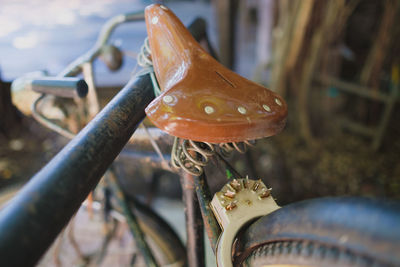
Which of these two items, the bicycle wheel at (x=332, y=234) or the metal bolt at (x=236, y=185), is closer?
the bicycle wheel at (x=332, y=234)

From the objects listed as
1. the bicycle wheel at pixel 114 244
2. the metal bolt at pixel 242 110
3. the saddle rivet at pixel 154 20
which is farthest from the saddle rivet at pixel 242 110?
the bicycle wheel at pixel 114 244

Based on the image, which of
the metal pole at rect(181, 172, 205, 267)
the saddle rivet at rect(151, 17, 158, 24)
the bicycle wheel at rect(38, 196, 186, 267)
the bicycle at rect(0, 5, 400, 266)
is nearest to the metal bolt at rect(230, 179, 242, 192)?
the bicycle at rect(0, 5, 400, 266)

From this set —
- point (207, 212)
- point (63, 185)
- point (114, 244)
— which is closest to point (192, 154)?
point (207, 212)

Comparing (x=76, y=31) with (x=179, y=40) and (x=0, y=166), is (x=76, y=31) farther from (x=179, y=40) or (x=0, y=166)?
(x=179, y=40)

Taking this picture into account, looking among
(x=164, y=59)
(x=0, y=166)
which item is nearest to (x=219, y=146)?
(x=164, y=59)

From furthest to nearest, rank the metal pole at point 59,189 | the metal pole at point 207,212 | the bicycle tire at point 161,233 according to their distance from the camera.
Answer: the bicycle tire at point 161,233 → the metal pole at point 207,212 → the metal pole at point 59,189

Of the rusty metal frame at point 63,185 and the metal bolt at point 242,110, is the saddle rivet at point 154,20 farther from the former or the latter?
the metal bolt at point 242,110

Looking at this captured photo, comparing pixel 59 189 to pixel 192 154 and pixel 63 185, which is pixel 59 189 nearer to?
pixel 63 185

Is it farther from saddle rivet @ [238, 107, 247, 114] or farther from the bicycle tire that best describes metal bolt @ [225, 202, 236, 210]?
the bicycle tire
